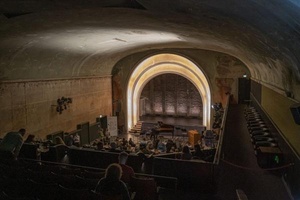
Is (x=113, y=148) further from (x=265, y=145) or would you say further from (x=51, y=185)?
(x=265, y=145)

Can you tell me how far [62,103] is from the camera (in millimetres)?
14625

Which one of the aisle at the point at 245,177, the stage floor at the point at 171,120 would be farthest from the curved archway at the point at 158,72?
the aisle at the point at 245,177

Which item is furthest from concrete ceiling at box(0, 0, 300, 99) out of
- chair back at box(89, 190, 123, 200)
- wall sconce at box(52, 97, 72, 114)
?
chair back at box(89, 190, 123, 200)

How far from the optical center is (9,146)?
263 inches

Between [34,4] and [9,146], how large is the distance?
10.2 feet

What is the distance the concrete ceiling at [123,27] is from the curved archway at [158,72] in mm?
7025

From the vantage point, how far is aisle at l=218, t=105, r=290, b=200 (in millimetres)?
5102

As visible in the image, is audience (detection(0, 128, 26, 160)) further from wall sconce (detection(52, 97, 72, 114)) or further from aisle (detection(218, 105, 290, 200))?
wall sconce (detection(52, 97, 72, 114))

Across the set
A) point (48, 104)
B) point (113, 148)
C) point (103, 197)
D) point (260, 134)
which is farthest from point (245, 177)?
point (48, 104)

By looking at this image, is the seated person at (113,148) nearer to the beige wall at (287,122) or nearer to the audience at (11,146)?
the audience at (11,146)

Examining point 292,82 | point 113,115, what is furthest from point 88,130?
point 292,82

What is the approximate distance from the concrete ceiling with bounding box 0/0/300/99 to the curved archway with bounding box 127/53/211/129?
7025 millimetres

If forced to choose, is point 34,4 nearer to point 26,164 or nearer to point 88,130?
point 26,164

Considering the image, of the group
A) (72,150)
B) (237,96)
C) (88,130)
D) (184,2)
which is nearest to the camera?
(184,2)
